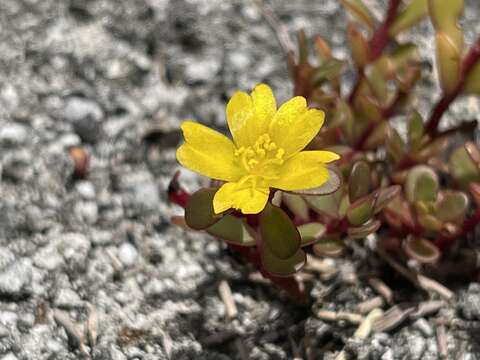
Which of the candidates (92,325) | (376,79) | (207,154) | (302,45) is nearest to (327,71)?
(302,45)

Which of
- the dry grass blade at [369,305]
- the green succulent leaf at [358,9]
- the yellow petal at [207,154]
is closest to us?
the yellow petal at [207,154]

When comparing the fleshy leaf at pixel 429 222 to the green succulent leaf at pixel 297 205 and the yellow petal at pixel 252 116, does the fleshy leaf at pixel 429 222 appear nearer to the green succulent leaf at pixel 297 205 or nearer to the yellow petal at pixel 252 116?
the green succulent leaf at pixel 297 205

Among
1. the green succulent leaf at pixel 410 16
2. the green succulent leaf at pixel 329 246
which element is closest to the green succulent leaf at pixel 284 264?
the green succulent leaf at pixel 329 246

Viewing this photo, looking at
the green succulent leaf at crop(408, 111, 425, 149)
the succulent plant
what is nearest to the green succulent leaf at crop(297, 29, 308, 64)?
the succulent plant

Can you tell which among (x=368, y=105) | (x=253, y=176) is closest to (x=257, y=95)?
(x=253, y=176)

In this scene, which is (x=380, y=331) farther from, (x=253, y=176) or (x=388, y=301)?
(x=253, y=176)

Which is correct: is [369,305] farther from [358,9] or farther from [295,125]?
[358,9]

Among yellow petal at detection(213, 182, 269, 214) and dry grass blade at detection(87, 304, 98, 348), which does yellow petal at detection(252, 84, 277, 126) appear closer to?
yellow petal at detection(213, 182, 269, 214)

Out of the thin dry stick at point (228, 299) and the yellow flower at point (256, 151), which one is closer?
the yellow flower at point (256, 151)
